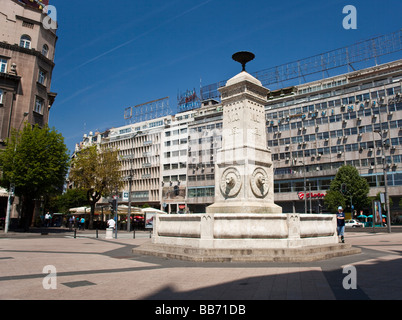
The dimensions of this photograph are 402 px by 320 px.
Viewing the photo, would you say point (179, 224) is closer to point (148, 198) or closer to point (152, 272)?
point (152, 272)

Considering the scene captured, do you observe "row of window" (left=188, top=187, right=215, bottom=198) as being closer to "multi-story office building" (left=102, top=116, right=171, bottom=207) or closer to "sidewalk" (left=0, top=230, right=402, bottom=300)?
"multi-story office building" (left=102, top=116, right=171, bottom=207)

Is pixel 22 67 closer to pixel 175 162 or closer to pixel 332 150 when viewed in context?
pixel 175 162

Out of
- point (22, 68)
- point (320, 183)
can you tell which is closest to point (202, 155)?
point (320, 183)

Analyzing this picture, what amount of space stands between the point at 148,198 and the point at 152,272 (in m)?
75.4

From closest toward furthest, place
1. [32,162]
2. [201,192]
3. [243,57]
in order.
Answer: [243,57], [32,162], [201,192]

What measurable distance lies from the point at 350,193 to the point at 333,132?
1386cm

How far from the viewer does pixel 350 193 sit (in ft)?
173

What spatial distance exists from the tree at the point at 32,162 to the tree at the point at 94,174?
8557 millimetres

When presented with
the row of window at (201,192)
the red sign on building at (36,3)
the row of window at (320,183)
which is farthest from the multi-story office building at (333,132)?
the red sign on building at (36,3)

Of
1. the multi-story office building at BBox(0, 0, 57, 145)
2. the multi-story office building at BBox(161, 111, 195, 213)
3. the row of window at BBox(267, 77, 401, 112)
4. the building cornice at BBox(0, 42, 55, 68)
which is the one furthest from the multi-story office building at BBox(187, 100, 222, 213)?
the building cornice at BBox(0, 42, 55, 68)

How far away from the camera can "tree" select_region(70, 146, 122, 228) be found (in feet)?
130

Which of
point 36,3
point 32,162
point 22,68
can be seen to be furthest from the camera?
point 36,3
